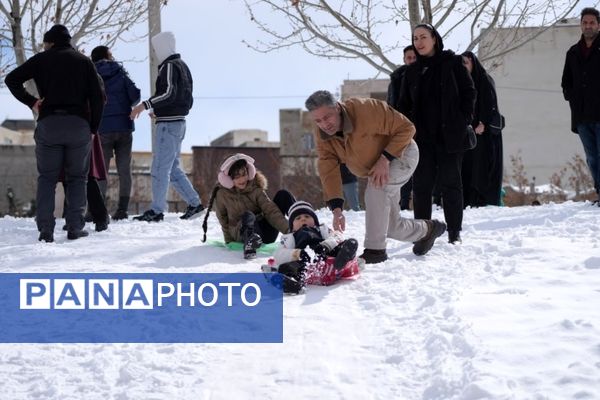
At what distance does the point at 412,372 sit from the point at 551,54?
133 ft

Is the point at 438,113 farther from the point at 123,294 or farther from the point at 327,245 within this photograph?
the point at 123,294

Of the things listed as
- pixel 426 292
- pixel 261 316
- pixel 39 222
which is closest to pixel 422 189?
pixel 426 292

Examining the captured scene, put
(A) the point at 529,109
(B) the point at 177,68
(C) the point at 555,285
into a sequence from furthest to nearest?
(A) the point at 529,109 < (B) the point at 177,68 < (C) the point at 555,285

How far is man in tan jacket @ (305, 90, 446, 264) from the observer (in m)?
5.45

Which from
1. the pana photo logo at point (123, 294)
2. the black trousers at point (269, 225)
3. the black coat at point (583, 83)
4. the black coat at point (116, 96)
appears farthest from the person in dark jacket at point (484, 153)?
the pana photo logo at point (123, 294)

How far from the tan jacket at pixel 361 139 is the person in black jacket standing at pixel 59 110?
107 inches

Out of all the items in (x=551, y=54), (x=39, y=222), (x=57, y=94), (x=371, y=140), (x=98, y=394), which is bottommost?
(x=98, y=394)

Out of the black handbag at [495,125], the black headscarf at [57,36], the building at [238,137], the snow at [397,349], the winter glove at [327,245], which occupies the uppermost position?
the building at [238,137]

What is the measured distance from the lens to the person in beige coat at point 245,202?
678cm

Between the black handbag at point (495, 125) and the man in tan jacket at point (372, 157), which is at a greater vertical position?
the black handbag at point (495, 125)

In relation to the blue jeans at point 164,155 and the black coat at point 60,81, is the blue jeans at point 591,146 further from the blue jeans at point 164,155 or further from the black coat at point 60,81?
the black coat at point 60,81

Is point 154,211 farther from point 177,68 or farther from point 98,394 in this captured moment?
point 98,394

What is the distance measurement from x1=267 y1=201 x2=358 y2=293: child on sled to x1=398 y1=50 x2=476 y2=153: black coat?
1259 millimetres

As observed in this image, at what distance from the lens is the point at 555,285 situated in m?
4.66
